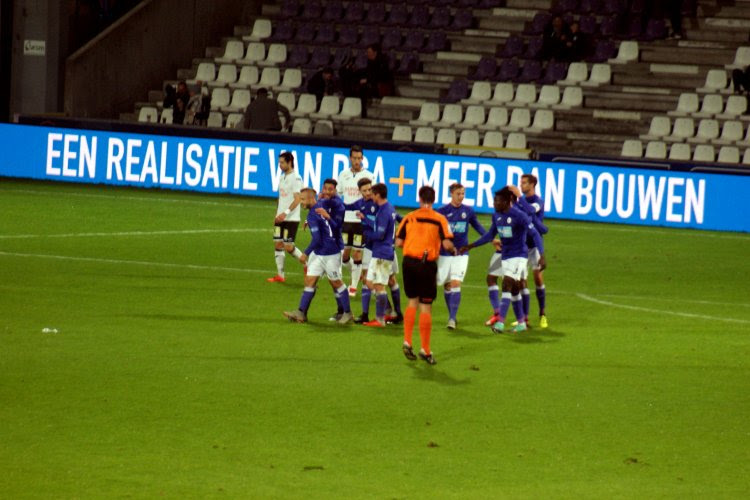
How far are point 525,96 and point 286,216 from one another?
17661 mm

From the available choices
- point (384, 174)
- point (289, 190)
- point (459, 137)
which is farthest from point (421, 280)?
point (459, 137)

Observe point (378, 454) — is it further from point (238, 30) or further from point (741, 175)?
point (238, 30)

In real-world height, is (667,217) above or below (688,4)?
below

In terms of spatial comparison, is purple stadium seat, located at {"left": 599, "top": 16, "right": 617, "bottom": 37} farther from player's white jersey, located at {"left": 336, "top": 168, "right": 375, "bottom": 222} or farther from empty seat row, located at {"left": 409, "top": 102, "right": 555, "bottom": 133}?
player's white jersey, located at {"left": 336, "top": 168, "right": 375, "bottom": 222}

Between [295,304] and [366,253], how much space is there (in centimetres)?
108

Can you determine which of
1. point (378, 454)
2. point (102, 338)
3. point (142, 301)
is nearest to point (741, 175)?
point (142, 301)

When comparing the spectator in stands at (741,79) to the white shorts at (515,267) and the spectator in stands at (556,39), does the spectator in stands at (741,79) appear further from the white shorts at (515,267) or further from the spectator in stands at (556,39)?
the white shorts at (515,267)

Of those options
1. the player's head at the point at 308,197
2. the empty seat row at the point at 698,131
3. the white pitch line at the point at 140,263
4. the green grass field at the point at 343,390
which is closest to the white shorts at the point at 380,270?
the green grass field at the point at 343,390

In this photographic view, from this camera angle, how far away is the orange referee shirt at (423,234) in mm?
13984

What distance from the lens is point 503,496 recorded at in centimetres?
930

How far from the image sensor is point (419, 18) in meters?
40.4

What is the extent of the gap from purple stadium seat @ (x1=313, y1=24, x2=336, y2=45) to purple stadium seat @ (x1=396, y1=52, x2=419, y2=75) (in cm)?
278

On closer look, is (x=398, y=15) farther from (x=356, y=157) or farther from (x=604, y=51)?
(x=356, y=157)

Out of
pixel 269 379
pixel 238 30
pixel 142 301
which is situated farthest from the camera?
pixel 238 30
